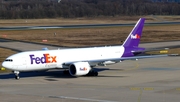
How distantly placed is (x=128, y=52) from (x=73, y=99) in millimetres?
17724

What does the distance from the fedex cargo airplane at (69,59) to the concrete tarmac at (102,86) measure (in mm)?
1143

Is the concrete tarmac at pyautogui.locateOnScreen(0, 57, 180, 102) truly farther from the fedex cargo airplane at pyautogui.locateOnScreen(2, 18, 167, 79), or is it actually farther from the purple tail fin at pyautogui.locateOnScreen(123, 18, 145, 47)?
the purple tail fin at pyautogui.locateOnScreen(123, 18, 145, 47)

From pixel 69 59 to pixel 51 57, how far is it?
2.08 metres

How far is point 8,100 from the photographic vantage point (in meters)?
32.9

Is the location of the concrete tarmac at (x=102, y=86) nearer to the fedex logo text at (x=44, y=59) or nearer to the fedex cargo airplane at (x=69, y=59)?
the fedex cargo airplane at (x=69, y=59)

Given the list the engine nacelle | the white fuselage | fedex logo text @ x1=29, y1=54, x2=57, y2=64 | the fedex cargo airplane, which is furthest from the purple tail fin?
fedex logo text @ x1=29, y1=54, x2=57, y2=64

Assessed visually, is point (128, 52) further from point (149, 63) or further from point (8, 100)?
point (8, 100)

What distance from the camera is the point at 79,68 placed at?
142 ft

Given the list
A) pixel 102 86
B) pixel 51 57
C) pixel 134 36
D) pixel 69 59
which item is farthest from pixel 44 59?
pixel 134 36

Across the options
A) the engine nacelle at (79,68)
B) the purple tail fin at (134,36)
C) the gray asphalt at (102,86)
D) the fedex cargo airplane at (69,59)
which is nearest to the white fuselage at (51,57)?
the fedex cargo airplane at (69,59)

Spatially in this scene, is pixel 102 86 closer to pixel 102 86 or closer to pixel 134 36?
pixel 102 86

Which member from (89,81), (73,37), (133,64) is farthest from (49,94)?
(73,37)

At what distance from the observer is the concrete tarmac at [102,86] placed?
1318 inches

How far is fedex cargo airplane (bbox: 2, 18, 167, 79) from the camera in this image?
1690 inches
